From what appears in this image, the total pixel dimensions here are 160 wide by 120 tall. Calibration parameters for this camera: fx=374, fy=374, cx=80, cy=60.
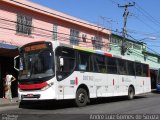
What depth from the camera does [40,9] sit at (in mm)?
27656

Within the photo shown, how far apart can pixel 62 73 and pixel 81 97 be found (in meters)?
2.05

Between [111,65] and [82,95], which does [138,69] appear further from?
[82,95]

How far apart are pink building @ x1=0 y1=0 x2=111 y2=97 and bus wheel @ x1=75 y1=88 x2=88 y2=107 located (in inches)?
213

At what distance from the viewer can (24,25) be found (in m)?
26.2

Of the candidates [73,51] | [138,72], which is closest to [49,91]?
[73,51]

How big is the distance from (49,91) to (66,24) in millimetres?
15340

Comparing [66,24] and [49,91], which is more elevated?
[66,24]

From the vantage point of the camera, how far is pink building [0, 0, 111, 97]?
24406 mm

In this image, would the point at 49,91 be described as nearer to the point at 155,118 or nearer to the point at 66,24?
the point at 155,118

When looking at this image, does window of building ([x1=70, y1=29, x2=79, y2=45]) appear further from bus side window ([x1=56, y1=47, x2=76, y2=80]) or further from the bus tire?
bus side window ([x1=56, y1=47, x2=76, y2=80])

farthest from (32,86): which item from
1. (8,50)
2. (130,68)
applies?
(130,68)

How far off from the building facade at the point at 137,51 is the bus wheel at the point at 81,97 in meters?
21.3

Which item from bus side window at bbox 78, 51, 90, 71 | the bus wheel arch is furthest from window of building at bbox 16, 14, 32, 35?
the bus wheel arch

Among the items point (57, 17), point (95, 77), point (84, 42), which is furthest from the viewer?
point (84, 42)
